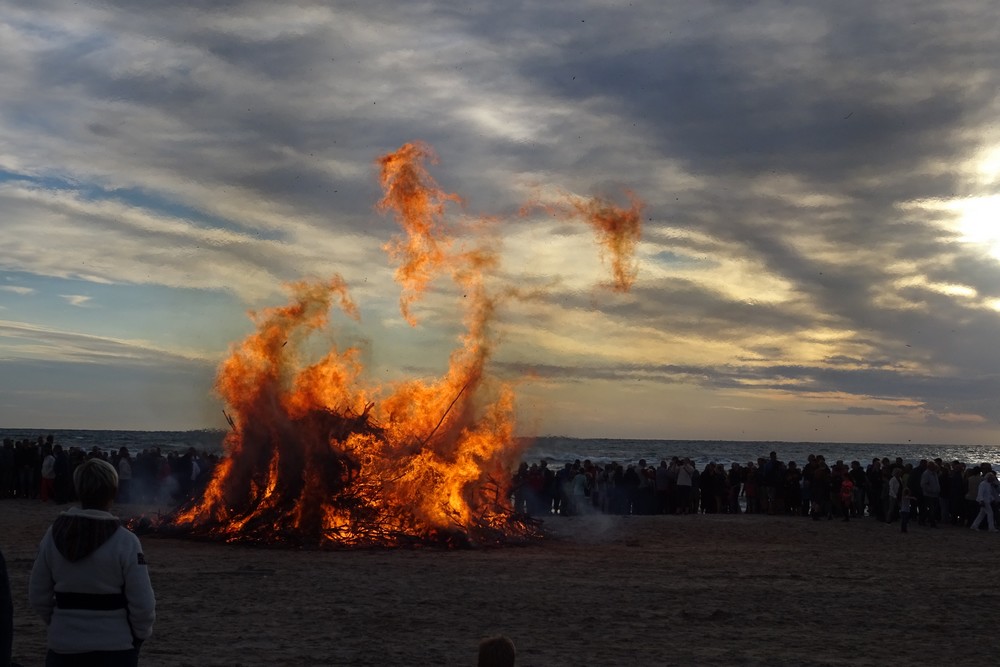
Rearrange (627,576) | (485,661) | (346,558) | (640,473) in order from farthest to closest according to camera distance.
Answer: (640,473)
(346,558)
(627,576)
(485,661)

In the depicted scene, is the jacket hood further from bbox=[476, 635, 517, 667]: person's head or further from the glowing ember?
the glowing ember

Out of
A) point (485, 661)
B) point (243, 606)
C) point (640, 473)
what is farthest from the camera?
point (640, 473)

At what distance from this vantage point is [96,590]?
4.68 m

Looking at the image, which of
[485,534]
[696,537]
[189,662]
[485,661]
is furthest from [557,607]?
[696,537]

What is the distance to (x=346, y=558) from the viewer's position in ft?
60.3

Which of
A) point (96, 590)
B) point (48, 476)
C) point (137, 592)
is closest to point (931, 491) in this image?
point (48, 476)

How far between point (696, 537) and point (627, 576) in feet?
24.5

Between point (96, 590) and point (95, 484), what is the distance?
507 mm

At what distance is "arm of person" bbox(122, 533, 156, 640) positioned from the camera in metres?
4.68

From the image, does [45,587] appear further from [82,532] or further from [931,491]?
[931,491]

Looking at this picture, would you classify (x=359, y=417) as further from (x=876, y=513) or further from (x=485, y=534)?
(x=876, y=513)

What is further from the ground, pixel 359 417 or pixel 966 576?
pixel 359 417

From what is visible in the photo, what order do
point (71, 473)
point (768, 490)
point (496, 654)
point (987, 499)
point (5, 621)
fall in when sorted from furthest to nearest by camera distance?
point (71, 473) → point (768, 490) → point (987, 499) → point (5, 621) → point (496, 654)

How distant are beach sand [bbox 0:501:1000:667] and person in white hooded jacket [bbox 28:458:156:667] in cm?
532
